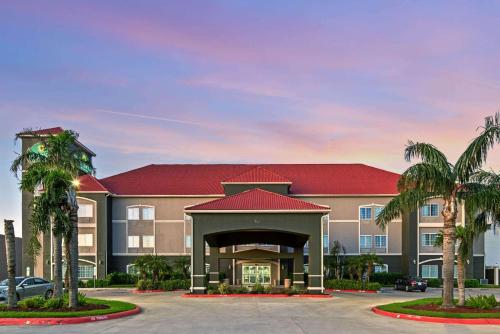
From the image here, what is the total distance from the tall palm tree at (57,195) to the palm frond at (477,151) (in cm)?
1805

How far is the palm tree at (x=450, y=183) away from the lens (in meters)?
27.4

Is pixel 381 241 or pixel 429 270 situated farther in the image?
pixel 381 241

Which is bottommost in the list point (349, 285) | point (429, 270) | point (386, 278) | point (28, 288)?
point (386, 278)

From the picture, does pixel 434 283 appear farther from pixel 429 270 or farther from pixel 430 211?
pixel 430 211

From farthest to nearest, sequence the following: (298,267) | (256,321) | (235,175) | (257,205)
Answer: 1. (235,175)
2. (298,267)
3. (257,205)
4. (256,321)

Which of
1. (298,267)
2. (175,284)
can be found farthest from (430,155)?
(175,284)

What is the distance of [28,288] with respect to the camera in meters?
36.2

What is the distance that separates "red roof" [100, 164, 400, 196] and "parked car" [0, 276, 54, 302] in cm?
2653

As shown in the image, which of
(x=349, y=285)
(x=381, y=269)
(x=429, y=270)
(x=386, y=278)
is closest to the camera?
(x=349, y=285)

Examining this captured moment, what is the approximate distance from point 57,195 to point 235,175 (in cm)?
4047

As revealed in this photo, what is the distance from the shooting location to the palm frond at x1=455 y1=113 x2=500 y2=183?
2698 cm

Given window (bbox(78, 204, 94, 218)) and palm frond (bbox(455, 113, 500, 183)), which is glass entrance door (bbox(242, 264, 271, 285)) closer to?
window (bbox(78, 204, 94, 218))

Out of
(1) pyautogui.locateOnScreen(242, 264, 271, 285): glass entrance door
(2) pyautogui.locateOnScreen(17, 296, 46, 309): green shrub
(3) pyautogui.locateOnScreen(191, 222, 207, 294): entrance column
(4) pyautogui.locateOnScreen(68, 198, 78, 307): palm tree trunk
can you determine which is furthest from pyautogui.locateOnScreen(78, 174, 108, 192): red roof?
(2) pyautogui.locateOnScreen(17, 296, 46, 309): green shrub

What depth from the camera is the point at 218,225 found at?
1740 inches
